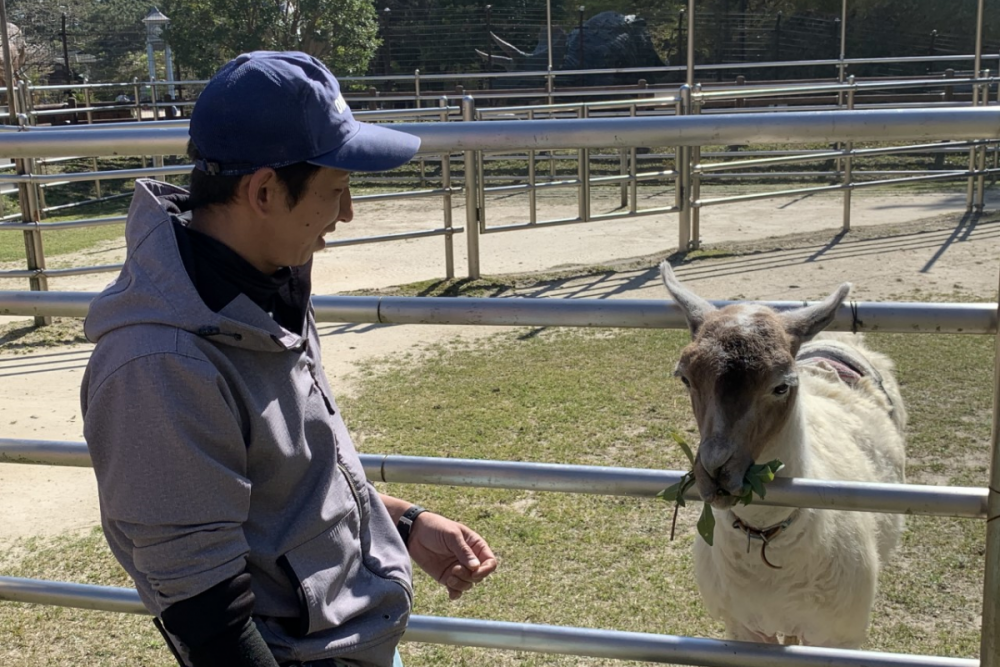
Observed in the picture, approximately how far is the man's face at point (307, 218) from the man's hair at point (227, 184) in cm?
1

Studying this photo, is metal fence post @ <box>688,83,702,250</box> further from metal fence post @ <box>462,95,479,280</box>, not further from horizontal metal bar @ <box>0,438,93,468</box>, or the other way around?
horizontal metal bar @ <box>0,438,93,468</box>

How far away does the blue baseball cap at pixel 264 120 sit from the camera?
1.45 m

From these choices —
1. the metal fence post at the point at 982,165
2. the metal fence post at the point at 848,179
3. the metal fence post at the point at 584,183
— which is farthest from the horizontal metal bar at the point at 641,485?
the metal fence post at the point at 982,165

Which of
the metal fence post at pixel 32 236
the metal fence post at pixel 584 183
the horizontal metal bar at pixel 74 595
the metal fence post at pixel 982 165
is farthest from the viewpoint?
the metal fence post at pixel 982 165

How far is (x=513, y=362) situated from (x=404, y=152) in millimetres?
5499

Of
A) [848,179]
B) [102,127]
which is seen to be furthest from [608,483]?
[848,179]

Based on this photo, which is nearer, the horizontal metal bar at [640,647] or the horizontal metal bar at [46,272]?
the horizontal metal bar at [640,647]

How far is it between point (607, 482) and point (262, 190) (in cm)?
109

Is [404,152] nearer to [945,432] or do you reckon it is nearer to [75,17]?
[945,432]

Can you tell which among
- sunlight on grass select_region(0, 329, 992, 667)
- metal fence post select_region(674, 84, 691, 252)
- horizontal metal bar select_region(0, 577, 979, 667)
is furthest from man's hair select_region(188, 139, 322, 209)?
metal fence post select_region(674, 84, 691, 252)

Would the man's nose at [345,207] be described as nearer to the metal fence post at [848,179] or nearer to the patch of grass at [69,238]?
the metal fence post at [848,179]

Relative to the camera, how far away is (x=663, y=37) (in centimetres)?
2677

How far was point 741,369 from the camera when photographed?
262 centimetres

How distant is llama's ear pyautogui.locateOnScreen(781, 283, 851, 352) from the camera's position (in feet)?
7.71
